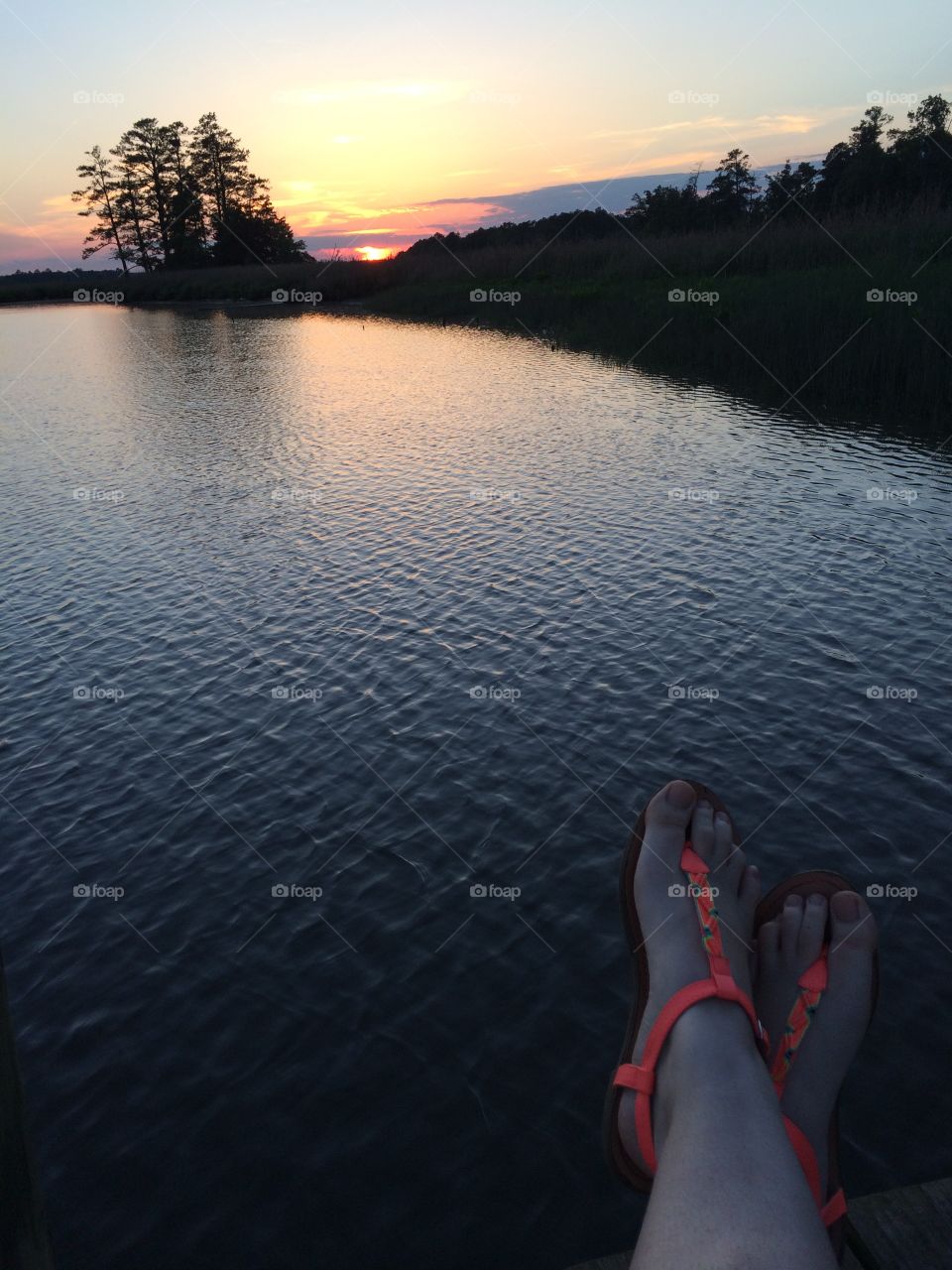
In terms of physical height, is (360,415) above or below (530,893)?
above

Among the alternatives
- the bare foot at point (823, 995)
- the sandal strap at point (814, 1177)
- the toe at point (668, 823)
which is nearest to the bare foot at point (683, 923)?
the toe at point (668, 823)

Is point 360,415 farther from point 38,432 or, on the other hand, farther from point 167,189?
point 167,189

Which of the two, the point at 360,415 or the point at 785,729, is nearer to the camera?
the point at 785,729

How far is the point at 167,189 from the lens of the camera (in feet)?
244

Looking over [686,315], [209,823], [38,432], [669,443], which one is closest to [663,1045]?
[209,823]

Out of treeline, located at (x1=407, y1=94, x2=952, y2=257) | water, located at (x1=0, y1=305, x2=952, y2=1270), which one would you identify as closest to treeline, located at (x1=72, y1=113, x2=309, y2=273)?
treeline, located at (x1=407, y1=94, x2=952, y2=257)

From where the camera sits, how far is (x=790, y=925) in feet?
10.5

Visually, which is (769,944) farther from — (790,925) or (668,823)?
(668,823)

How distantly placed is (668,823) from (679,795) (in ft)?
0.39

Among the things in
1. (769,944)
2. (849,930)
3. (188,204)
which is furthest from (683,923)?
(188,204)

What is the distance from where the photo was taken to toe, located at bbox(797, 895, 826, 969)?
3072 millimetres

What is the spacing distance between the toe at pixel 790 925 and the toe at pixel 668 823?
1.36 feet

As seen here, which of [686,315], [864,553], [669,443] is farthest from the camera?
[686,315]

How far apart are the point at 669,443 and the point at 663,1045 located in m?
14.8
